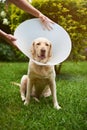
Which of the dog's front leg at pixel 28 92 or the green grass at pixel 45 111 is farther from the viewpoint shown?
the dog's front leg at pixel 28 92

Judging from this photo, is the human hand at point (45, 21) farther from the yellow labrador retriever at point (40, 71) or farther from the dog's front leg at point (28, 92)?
the dog's front leg at point (28, 92)

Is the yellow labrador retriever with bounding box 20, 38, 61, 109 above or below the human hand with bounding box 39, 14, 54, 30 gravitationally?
below

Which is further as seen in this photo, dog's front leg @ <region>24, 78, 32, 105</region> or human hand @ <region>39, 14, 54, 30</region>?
dog's front leg @ <region>24, 78, 32, 105</region>

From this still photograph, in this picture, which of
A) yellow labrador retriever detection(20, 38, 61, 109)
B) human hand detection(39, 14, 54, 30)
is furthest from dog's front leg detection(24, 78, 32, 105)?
human hand detection(39, 14, 54, 30)

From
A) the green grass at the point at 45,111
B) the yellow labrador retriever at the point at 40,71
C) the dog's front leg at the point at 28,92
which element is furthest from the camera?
the dog's front leg at the point at 28,92

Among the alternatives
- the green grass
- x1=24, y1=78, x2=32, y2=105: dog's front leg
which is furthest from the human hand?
the green grass

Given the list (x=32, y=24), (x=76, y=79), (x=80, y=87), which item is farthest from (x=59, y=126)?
(x=76, y=79)

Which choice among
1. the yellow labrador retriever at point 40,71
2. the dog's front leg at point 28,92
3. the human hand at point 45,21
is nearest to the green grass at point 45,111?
the dog's front leg at point 28,92

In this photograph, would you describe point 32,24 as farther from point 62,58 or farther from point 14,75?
point 14,75

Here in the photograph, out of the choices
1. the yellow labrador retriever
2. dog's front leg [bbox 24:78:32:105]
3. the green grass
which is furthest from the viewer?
dog's front leg [bbox 24:78:32:105]

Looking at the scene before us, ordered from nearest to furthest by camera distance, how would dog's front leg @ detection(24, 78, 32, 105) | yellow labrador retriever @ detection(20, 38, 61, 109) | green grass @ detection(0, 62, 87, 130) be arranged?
green grass @ detection(0, 62, 87, 130), yellow labrador retriever @ detection(20, 38, 61, 109), dog's front leg @ detection(24, 78, 32, 105)

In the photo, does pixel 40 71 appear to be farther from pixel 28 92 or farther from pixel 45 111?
pixel 45 111

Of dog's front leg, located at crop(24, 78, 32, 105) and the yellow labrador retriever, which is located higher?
the yellow labrador retriever

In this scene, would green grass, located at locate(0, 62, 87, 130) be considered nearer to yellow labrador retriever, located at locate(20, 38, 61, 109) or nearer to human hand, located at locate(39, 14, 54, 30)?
yellow labrador retriever, located at locate(20, 38, 61, 109)
